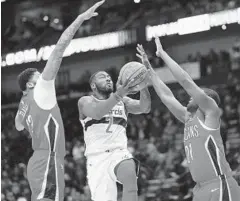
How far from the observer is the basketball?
572 cm

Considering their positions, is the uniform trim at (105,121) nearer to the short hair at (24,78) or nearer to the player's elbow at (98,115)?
the player's elbow at (98,115)

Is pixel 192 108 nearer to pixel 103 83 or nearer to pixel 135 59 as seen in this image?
pixel 103 83

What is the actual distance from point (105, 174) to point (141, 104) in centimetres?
93

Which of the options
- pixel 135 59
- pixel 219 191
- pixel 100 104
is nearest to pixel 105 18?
pixel 135 59

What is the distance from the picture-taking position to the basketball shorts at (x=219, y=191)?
5.14 m

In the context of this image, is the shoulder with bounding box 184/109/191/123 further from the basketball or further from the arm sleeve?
the arm sleeve

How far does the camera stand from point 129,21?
67.4 feet

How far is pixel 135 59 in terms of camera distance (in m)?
20.0

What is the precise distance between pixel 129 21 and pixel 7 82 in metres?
6.36

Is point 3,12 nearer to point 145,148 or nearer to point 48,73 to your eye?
point 145,148

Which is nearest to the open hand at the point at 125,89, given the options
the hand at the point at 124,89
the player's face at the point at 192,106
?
the hand at the point at 124,89

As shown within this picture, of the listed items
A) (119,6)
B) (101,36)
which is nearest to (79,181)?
(101,36)

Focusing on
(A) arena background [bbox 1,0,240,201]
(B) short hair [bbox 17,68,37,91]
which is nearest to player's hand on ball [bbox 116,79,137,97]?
(B) short hair [bbox 17,68,37,91]

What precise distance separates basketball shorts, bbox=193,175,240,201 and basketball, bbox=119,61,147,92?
4.11 feet
